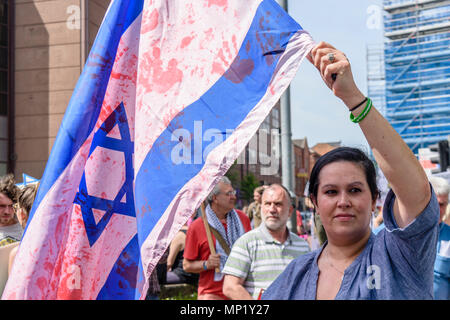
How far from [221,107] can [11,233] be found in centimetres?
267

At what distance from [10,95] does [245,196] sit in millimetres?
31633

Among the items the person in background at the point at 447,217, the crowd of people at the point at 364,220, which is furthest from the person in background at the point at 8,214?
the person in background at the point at 447,217

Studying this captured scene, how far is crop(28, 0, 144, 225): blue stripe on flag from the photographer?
91.3 inches

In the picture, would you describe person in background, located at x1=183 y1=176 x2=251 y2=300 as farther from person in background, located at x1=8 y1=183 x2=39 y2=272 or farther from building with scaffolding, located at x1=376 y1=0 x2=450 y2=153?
building with scaffolding, located at x1=376 y1=0 x2=450 y2=153

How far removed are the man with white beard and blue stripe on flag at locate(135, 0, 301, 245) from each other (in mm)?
1652

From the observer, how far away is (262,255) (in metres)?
3.86

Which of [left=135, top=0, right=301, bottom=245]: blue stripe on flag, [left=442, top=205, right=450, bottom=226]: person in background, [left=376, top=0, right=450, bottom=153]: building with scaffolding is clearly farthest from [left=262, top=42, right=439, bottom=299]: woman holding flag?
[left=376, top=0, right=450, bottom=153]: building with scaffolding

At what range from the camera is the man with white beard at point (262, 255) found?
12.4 ft

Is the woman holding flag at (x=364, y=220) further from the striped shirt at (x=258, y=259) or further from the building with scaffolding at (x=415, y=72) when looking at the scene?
the building with scaffolding at (x=415, y=72)

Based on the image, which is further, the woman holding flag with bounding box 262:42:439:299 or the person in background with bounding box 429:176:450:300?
the person in background with bounding box 429:176:450:300

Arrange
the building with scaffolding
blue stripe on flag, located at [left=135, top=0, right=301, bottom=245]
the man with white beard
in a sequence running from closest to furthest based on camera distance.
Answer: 1. blue stripe on flag, located at [left=135, top=0, right=301, bottom=245]
2. the man with white beard
3. the building with scaffolding

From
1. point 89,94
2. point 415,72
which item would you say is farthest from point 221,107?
point 415,72

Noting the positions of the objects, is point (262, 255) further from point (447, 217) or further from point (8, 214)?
point (8, 214)

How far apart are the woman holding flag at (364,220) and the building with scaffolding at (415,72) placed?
1988 centimetres
